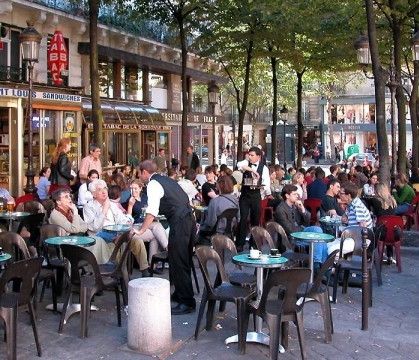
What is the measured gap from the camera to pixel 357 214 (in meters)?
9.98

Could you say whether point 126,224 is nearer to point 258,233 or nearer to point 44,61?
point 258,233

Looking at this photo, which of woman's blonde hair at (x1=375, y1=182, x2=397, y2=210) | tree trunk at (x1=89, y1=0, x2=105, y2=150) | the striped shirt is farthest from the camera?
tree trunk at (x1=89, y1=0, x2=105, y2=150)

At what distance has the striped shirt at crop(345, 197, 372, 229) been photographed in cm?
996

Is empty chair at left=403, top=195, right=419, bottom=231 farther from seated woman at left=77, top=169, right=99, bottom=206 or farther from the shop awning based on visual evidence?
the shop awning

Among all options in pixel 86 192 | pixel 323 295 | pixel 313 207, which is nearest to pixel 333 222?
pixel 313 207

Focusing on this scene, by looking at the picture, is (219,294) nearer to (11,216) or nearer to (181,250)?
(181,250)

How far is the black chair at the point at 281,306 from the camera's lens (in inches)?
238

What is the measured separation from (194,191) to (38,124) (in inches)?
289

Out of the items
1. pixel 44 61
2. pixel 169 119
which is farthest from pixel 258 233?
pixel 169 119

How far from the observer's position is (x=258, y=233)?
8.54 m

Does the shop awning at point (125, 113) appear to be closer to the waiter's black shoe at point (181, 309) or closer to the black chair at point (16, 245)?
the black chair at point (16, 245)

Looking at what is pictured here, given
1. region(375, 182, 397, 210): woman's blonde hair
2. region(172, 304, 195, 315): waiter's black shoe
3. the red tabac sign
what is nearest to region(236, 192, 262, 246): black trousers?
region(375, 182, 397, 210): woman's blonde hair

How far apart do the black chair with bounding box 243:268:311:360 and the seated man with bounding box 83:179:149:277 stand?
3301mm

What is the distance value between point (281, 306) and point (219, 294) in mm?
839
